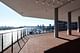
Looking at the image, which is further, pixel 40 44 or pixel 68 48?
pixel 40 44

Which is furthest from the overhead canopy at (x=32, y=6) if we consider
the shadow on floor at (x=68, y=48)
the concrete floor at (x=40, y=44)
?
the shadow on floor at (x=68, y=48)

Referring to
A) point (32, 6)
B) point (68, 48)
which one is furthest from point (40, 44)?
point (68, 48)

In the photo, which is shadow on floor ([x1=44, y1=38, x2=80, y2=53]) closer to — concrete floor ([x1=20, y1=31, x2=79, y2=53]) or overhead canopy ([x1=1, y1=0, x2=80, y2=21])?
concrete floor ([x1=20, y1=31, x2=79, y2=53])

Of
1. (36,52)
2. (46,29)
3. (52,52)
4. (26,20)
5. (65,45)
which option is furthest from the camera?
(26,20)

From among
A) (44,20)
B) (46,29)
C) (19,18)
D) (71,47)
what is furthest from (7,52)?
(44,20)

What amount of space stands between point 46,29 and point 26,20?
5.47 meters

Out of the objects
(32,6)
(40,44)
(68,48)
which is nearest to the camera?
(68,48)

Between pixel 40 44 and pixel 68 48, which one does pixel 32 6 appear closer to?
pixel 40 44

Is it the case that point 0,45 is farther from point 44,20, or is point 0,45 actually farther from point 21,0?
point 44,20

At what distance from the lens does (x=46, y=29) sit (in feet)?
72.7

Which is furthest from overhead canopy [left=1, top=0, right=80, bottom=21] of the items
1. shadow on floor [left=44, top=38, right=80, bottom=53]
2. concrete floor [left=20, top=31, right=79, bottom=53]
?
shadow on floor [left=44, top=38, right=80, bottom=53]

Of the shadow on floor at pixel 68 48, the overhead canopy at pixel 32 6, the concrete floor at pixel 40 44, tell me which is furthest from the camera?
the overhead canopy at pixel 32 6

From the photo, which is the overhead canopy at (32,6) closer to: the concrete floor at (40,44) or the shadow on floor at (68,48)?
the concrete floor at (40,44)

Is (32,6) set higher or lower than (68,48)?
higher
